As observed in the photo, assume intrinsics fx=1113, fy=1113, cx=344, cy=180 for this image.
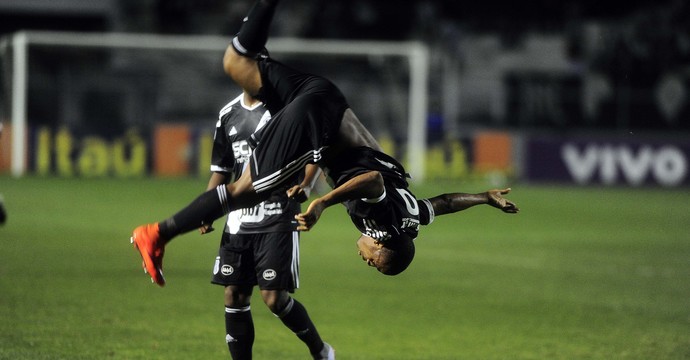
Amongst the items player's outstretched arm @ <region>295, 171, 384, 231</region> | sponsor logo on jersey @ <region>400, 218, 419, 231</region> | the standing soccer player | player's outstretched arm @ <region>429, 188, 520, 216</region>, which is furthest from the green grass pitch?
player's outstretched arm @ <region>295, 171, 384, 231</region>

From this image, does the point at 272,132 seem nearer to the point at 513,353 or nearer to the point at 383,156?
the point at 383,156

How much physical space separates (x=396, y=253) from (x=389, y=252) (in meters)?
0.05

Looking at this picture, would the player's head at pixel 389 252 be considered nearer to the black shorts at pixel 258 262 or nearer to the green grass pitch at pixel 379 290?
the black shorts at pixel 258 262

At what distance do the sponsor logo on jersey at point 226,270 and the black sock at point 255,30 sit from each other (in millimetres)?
1636

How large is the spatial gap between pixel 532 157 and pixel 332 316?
2194cm

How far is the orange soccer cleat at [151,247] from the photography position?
269 inches

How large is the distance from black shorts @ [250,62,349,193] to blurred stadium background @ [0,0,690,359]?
→ 108 inches

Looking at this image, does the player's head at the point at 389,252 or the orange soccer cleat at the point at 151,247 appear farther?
the player's head at the point at 389,252

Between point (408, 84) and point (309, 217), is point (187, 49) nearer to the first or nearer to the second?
point (408, 84)

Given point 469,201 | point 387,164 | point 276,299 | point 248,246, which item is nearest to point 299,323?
point 276,299

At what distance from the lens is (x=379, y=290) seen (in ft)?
46.1

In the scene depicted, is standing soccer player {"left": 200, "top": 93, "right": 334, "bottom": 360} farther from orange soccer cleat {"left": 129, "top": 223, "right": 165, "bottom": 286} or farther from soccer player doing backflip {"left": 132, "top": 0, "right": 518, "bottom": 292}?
orange soccer cleat {"left": 129, "top": 223, "right": 165, "bottom": 286}

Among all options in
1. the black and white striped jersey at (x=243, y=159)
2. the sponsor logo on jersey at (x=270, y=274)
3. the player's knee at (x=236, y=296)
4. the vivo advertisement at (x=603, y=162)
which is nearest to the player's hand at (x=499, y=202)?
the black and white striped jersey at (x=243, y=159)

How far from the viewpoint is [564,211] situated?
25.2 metres
